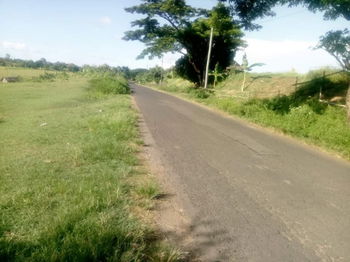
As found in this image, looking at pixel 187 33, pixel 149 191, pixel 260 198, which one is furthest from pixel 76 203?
pixel 187 33

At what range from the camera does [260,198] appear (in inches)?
211

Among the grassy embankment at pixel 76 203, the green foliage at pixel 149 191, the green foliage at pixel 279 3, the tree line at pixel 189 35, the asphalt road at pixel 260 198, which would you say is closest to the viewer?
the grassy embankment at pixel 76 203

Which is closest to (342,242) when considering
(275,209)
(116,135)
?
(275,209)

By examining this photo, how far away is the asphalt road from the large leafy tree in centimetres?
2462

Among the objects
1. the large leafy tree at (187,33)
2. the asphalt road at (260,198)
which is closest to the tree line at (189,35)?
the large leafy tree at (187,33)

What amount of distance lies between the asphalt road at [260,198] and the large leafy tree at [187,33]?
80.8 feet

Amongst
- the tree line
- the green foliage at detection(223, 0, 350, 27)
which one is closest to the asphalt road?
the green foliage at detection(223, 0, 350, 27)

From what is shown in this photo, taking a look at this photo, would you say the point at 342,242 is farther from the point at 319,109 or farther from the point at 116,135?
the point at 319,109

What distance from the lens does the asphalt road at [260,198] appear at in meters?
3.83

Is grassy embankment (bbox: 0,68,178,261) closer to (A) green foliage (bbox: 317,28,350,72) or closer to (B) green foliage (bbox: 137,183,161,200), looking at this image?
(B) green foliage (bbox: 137,183,161,200)

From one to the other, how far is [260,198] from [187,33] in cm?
3111

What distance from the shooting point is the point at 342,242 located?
4.10m

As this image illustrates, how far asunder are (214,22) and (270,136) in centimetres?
2190

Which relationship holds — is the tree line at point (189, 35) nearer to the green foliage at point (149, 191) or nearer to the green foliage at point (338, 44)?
the green foliage at point (338, 44)
